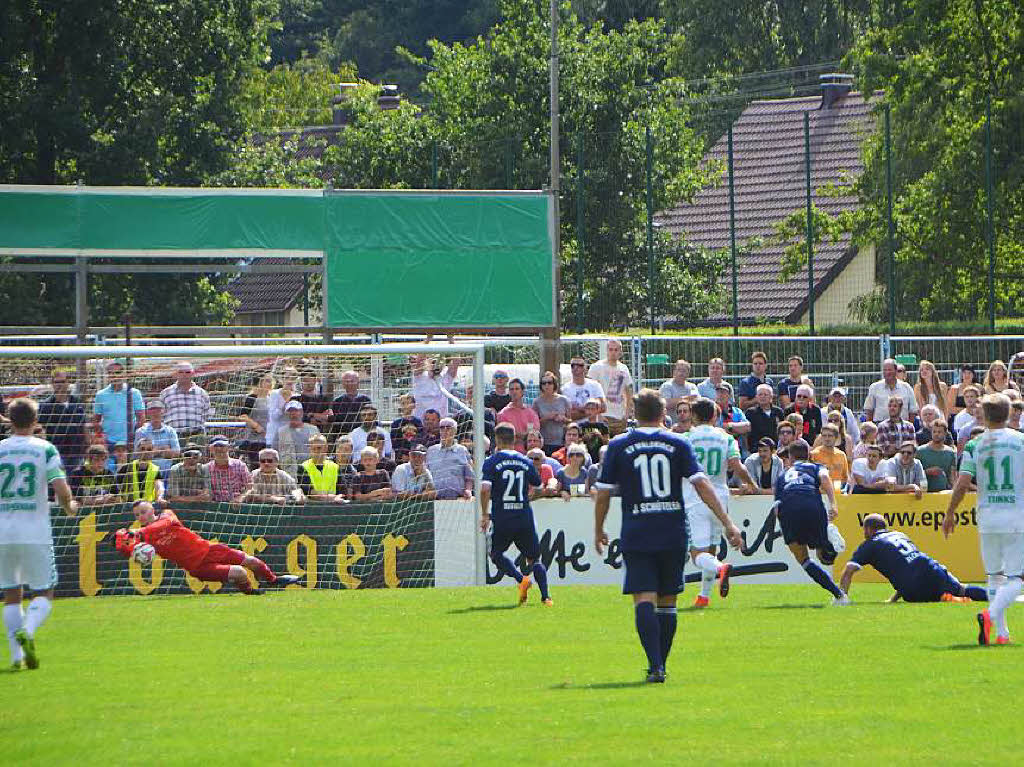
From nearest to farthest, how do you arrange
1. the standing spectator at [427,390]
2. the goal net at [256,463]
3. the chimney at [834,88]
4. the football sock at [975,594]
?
the football sock at [975,594]
the goal net at [256,463]
the standing spectator at [427,390]
the chimney at [834,88]

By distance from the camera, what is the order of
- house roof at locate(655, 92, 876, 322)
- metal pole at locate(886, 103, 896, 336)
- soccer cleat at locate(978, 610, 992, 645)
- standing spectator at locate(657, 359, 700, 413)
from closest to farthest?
soccer cleat at locate(978, 610, 992, 645)
standing spectator at locate(657, 359, 700, 413)
metal pole at locate(886, 103, 896, 336)
house roof at locate(655, 92, 876, 322)

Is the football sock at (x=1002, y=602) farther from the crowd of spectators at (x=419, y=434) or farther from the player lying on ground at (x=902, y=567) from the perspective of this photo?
the crowd of spectators at (x=419, y=434)

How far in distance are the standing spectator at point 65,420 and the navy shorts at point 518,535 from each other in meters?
5.00

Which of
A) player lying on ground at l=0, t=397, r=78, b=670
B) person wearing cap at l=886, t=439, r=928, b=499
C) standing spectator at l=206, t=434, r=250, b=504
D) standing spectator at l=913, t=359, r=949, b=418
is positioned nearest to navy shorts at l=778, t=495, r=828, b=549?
person wearing cap at l=886, t=439, r=928, b=499

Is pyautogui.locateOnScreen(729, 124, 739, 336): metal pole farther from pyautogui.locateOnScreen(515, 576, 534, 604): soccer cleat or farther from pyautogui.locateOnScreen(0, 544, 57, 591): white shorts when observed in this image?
pyautogui.locateOnScreen(0, 544, 57, 591): white shorts

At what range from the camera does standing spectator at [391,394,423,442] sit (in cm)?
1995

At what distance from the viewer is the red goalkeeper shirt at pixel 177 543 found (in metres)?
17.2

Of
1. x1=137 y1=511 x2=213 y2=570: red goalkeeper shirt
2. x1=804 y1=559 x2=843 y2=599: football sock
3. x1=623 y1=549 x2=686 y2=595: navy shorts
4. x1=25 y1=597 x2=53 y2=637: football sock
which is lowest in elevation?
x1=804 y1=559 x2=843 y2=599: football sock

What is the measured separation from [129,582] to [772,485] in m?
7.00

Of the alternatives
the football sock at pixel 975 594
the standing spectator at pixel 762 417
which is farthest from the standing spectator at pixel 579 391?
the football sock at pixel 975 594

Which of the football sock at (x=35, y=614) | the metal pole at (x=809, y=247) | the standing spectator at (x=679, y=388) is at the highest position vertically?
the metal pole at (x=809, y=247)

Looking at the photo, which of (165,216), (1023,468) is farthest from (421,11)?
(1023,468)

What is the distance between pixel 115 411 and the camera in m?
19.2

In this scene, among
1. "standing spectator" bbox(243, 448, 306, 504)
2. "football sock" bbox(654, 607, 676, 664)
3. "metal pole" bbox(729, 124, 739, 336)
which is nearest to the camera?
"football sock" bbox(654, 607, 676, 664)
